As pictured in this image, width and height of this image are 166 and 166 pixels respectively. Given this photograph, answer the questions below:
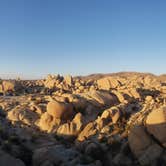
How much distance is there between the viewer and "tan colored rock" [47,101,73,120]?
36562 millimetres

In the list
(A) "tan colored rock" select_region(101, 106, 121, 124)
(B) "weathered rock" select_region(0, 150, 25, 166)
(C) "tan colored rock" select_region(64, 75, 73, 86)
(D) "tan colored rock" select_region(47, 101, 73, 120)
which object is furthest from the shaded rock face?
(C) "tan colored rock" select_region(64, 75, 73, 86)

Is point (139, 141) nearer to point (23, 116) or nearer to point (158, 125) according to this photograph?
point (158, 125)

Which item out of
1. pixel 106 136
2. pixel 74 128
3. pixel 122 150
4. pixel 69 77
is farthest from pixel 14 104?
pixel 69 77

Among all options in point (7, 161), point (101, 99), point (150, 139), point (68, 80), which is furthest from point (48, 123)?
point (68, 80)

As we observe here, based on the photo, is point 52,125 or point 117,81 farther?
point 117,81

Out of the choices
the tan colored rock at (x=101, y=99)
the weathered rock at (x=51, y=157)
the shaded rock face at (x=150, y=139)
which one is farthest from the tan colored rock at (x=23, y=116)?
the shaded rock face at (x=150, y=139)

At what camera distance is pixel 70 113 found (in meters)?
37.6

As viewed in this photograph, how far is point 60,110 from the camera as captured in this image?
120 feet

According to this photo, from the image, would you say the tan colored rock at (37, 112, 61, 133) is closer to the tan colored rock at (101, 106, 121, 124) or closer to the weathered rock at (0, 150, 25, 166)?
the tan colored rock at (101, 106, 121, 124)

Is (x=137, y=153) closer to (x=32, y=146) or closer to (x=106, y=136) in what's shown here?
(x=106, y=136)

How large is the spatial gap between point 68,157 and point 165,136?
736 centimetres

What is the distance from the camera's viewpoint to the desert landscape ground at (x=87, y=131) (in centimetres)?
2337

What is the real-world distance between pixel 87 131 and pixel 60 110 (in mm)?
5676

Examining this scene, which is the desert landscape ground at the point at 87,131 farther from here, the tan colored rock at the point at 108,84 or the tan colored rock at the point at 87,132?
the tan colored rock at the point at 108,84
